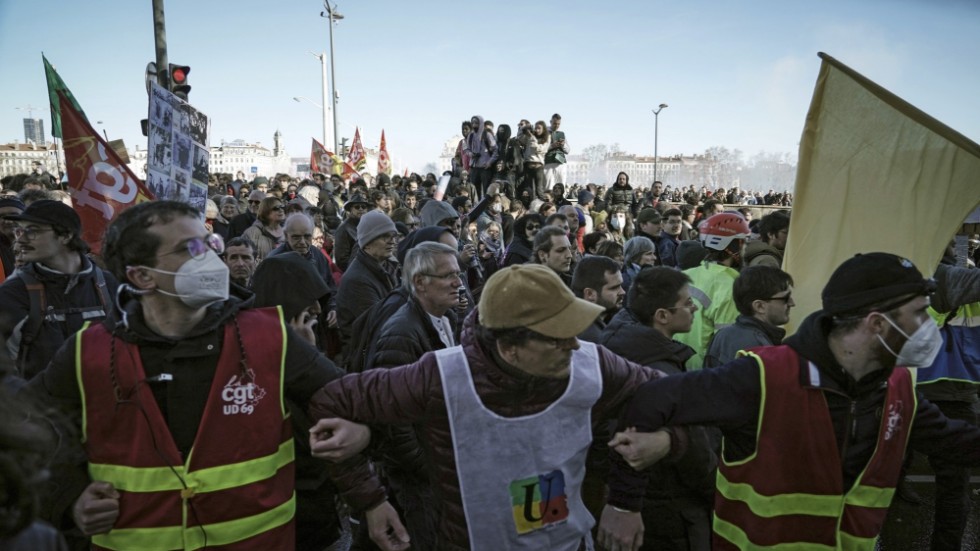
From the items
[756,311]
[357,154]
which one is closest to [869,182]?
[756,311]

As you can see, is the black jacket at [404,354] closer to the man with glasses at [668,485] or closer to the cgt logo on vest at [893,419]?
the man with glasses at [668,485]

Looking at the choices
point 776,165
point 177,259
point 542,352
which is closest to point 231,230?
point 177,259

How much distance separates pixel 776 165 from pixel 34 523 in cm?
19518

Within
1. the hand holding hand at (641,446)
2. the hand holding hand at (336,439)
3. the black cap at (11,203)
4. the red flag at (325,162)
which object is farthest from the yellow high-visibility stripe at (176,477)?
the red flag at (325,162)

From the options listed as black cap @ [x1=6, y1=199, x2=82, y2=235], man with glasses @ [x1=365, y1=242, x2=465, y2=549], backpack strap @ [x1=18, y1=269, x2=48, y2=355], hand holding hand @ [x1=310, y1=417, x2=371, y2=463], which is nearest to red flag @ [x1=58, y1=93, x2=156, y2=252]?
black cap @ [x1=6, y1=199, x2=82, y2=235]

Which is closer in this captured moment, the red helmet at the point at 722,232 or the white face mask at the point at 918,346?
the white face mask at the point at 918,346

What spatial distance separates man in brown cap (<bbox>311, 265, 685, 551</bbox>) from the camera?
7.16ft

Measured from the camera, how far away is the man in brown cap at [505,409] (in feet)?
7.16

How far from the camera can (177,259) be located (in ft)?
7.41

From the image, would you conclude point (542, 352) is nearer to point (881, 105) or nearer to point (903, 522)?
point (881, 105)

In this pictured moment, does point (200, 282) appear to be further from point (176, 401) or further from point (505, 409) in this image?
point (505, 409)

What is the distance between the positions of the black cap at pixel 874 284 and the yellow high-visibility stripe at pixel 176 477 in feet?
7.08

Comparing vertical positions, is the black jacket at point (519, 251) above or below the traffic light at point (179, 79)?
below

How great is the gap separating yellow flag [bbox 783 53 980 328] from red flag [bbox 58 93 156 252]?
4974 millimetres
